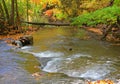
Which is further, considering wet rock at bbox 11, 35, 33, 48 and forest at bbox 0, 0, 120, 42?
wet rock at bbox 11, 35, 33, 48

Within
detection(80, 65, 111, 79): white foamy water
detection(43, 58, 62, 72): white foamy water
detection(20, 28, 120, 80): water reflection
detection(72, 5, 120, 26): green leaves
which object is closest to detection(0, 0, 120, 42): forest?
detection(72, 5, 120, 26): green leaves

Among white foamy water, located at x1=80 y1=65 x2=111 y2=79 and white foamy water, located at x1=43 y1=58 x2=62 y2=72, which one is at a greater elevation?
white foamy water, located at x1=80 y1=65 x2=111 y2=79

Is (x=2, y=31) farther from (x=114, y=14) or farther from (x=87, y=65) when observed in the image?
(x=87, y=65)

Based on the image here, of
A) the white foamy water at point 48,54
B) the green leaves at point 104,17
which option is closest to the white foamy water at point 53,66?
the white foamy water at point 48,54

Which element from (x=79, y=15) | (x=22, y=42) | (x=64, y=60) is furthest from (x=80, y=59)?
(x=79, y=15)

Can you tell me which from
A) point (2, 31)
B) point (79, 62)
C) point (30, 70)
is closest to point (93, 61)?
point (79, 62)

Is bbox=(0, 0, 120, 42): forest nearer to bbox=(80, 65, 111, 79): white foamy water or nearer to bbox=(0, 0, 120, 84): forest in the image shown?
bbox=(0, 0, 120, 84): forest

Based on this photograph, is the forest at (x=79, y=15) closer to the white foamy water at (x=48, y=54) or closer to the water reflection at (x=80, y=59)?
the water reflection at (x=80, y=59)

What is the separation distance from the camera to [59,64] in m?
14.0

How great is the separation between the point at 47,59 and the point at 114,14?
6.23 m

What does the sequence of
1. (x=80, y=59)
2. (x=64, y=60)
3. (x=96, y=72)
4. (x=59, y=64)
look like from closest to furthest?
(x=96, y=72) < (x=59, y=64) < (x=64, y=60) < (x=80, y=59)

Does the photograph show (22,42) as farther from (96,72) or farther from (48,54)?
(96,72)

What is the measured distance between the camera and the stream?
11.4m

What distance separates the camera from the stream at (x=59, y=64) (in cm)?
1141
